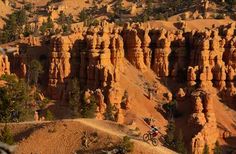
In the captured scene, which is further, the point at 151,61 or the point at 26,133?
the point at 151,61

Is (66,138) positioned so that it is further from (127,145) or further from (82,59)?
(82,59)

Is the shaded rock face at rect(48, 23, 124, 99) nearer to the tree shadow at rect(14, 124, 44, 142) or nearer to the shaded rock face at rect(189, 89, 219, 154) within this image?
the shaded rock face at rect(189, 89, 219, 154)

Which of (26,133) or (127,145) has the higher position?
(127,145)

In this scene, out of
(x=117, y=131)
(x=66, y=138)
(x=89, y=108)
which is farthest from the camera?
(x=89, y=108)

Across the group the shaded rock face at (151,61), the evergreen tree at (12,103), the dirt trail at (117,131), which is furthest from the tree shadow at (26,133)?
the shaded rock face at (151,61)

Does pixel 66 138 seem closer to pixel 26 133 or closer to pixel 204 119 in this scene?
pixel 26 133

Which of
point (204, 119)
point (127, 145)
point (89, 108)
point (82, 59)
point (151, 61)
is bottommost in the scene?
point (204, 119)

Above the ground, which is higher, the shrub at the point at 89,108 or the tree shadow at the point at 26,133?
the tree shadow at the point at 26,133

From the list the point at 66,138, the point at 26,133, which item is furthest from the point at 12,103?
the point at 66,138

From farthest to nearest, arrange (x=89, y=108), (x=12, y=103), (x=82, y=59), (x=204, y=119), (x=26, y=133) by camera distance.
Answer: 1. (x=82, y=59)
2. (x=204, y=119)
3. (x=89, y=108)
4. (x=12, y=103)
5. (x=26, y=133)

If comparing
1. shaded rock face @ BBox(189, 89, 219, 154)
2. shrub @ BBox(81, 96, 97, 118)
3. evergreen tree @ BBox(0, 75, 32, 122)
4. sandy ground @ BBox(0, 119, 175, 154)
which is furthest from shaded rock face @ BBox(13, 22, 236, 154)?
sandy ground @ BBox(0, 119, 175, 154)

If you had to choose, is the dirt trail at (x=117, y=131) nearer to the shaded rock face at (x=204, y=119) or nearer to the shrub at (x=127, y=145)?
the shrub at (x=127, y=145)

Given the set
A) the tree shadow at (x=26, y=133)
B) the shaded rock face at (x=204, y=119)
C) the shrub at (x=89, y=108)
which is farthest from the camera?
the shaded rock face at (x=204, y=119)

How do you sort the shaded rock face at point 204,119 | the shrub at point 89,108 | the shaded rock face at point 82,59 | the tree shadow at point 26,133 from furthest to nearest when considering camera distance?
the shaded rock face at point 82,59 < the shaded rock face at point 204,119 < the shrub at point 89,108 < the tree shadow at point 26,133
